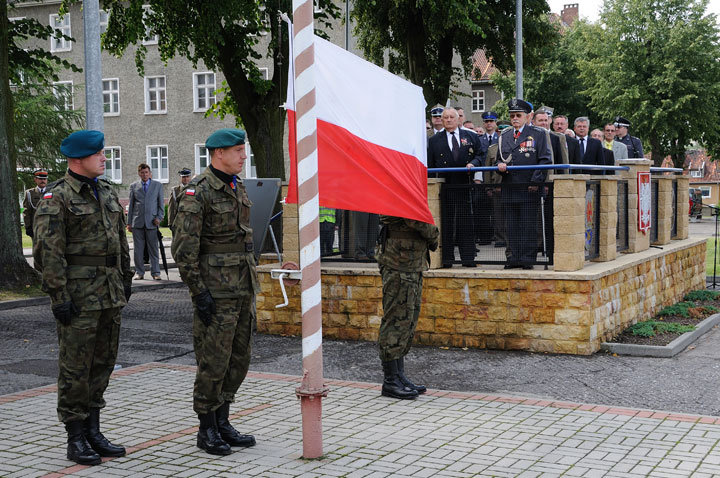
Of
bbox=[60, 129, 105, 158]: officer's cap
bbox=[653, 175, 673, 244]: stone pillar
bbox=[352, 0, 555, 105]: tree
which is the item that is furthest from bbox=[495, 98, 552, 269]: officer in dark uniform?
bbox=[352, 0, 555, 105]: tree

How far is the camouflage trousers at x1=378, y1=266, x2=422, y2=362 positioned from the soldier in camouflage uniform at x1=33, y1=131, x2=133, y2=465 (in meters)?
2.37

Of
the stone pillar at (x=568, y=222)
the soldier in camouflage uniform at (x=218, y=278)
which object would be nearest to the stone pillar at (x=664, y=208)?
the stone pillar at (x=568, y=222)

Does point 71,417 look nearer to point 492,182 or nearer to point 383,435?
point 383,435

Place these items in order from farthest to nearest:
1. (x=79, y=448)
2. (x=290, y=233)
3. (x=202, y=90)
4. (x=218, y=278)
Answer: (x=202, y=90)
(x=290, y=233)
(x=218, y=278)
(x=79, y=448)

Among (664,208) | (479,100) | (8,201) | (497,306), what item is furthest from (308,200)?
(479,100)

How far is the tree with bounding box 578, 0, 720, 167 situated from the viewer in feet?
161

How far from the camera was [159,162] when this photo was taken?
4959 cm

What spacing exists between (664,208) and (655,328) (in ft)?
12.5

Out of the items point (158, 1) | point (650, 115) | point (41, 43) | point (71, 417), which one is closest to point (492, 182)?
point (71, 417)

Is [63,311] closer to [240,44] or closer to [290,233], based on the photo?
[290,233]

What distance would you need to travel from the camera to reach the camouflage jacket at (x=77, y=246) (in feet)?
19.0

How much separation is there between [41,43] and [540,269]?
160ft

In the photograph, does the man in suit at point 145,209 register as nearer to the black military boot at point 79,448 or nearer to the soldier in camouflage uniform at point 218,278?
the soldier in camouflage uniform at point 218,278

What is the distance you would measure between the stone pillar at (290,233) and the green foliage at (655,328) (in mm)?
4140
